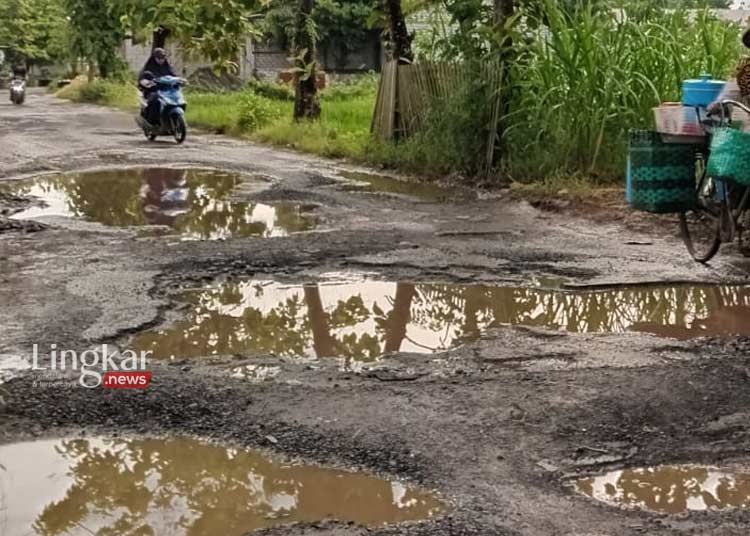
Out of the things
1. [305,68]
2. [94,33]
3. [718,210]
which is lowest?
[718,210]

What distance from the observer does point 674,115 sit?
653 centimetres

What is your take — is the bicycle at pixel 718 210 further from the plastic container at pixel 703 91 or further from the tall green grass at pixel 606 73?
the tall green grass at pixel 606 73

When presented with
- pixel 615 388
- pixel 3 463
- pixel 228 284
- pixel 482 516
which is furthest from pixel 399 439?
pixel 228 284

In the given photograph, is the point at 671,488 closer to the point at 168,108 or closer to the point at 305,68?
the point at 168,108

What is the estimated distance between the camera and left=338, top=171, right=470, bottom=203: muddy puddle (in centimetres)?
1060

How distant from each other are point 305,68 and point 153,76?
2838 millimetres

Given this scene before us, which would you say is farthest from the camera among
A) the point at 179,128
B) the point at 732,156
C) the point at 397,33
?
the point at 179,128

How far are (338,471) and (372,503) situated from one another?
267 millimetres

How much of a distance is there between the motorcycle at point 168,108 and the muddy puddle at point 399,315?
1079cm

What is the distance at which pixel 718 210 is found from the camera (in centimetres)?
651

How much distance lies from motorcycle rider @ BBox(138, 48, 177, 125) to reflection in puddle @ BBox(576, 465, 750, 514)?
46.9ft

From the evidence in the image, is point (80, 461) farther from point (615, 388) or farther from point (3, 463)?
point (615, 388)

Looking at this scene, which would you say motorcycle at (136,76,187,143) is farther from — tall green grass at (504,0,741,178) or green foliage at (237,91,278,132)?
tall green grass at (504,0,741,178)

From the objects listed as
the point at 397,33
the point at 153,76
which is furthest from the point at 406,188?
the point at 153,76
